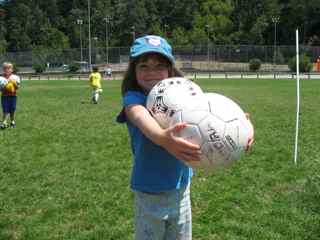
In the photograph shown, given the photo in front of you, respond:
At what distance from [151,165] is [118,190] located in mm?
4000

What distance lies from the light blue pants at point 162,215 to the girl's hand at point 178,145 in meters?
0.55

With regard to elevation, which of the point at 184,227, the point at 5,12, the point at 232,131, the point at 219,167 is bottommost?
the point at 184,227

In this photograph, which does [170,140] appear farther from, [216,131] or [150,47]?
[150,47]

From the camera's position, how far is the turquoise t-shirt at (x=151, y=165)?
3.22 meters

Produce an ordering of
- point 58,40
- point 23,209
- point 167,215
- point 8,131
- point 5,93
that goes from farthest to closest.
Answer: point 58,40
point 5,93
point 8,131
point 23,209
point 167,215

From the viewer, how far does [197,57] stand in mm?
89812

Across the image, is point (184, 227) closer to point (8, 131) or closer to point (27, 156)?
point (27, 156)

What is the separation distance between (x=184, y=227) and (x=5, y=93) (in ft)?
40.9

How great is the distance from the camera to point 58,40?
4946 inches

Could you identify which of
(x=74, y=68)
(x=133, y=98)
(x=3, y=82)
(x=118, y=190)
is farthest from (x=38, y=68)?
(x=133, y=98)

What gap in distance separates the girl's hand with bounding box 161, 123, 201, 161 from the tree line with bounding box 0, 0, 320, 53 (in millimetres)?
110535

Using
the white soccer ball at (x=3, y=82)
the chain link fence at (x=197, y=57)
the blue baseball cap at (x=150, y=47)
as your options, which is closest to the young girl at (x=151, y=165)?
the blue baseball cap at (x=150, y=47)

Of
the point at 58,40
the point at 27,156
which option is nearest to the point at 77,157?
the point at 27,156

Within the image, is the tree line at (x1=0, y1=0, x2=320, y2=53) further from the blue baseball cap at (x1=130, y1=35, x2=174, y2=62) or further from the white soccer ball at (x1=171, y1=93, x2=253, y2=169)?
the white soccer ball at (x1=171, y1=93, x2=253, y2=169)
